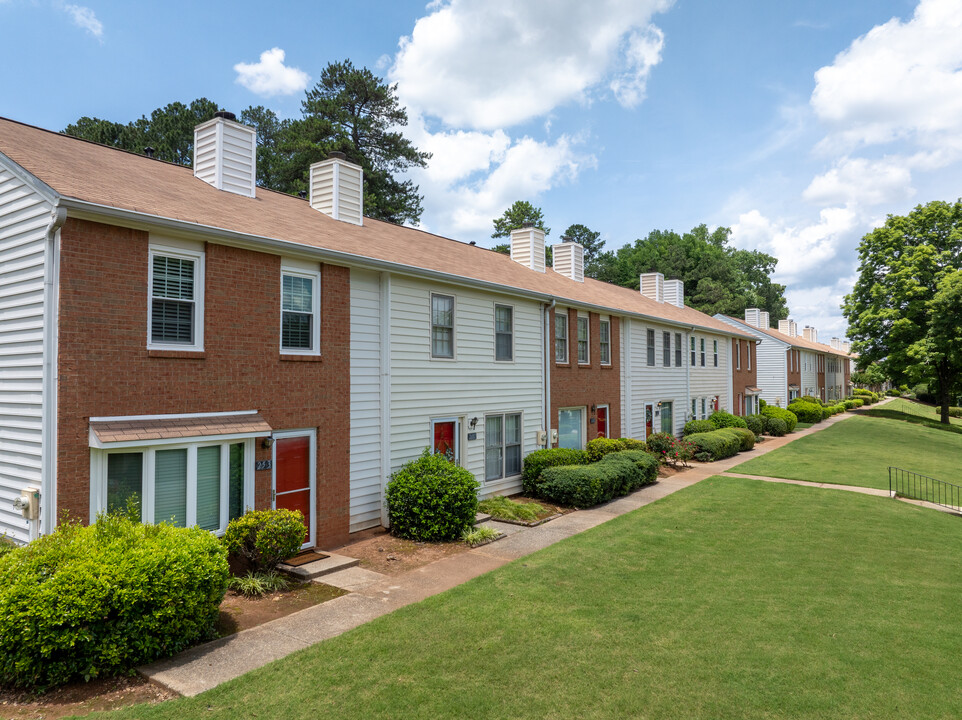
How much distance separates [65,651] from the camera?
581 cm

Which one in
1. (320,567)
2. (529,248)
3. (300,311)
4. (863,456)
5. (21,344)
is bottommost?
(863,456)

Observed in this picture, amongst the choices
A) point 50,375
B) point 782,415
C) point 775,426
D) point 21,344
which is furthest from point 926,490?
point 21,344

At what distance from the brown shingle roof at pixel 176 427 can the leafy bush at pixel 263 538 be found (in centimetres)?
136

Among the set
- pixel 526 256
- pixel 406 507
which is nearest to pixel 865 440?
pixel 526 256

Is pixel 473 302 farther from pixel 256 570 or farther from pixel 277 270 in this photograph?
pixel 256 570

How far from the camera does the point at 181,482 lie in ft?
28.1

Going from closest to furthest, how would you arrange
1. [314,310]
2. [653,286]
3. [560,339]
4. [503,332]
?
[314,310], [503,332], [560,339], [653,286]

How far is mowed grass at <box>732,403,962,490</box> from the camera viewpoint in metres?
20.3

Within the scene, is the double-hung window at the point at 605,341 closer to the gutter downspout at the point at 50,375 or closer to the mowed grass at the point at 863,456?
the mowed grass at the point at 863,456

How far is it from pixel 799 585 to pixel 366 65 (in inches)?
1529

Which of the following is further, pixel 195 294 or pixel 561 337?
pixel 561 337

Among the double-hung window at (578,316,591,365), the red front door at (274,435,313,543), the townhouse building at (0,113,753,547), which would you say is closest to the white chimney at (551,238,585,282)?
the double-hung window at (578,316,591,365)

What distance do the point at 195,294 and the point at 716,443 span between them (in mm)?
20896

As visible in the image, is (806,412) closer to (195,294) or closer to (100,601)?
(195,294)
